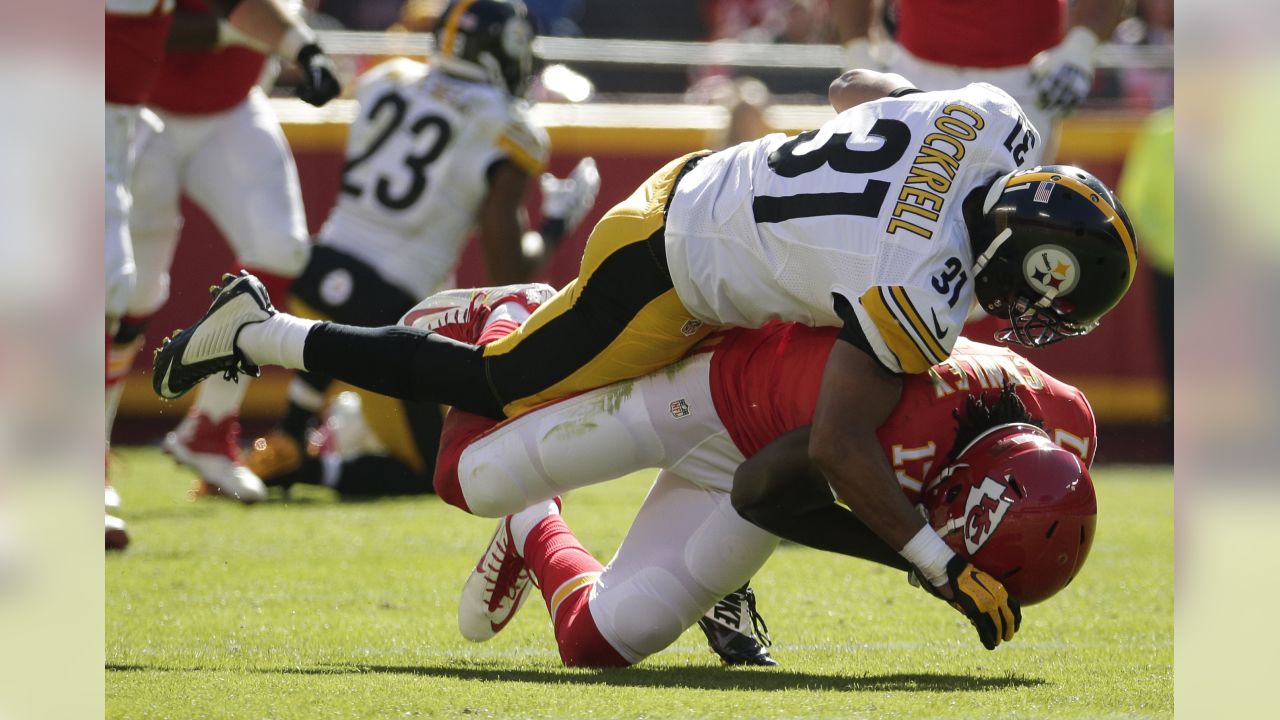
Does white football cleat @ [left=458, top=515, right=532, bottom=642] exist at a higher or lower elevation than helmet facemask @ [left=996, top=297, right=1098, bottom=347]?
lower

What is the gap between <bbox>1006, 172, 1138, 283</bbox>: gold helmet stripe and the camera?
2.85 m

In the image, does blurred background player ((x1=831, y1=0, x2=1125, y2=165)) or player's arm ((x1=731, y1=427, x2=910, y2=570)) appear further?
blurred background player ((x1=831, y1=0, x2=1125, y2=165))

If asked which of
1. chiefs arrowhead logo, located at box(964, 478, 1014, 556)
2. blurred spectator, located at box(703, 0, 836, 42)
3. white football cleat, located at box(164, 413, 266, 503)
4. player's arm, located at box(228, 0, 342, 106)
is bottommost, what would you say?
white football cleat, located at box(164, 413, 266, 503)

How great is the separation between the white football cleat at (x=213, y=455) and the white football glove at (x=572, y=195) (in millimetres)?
1491

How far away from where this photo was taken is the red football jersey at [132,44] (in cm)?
441

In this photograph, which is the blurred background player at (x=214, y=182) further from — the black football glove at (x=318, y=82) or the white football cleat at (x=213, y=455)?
the black football glove at (x=318, y=82)

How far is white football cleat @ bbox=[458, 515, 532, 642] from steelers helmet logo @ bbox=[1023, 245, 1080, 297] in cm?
121

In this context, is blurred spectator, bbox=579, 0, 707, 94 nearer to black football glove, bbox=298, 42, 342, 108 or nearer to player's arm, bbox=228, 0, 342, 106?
player's arm, bbox=228, 0, 342, 106

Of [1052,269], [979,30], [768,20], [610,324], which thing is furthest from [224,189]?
[768,20]

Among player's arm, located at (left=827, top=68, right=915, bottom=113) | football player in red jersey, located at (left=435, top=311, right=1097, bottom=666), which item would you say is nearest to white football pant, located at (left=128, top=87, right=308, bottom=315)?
football player in red jersey, located at (left=435, top=311, right=1097, bottom=666)

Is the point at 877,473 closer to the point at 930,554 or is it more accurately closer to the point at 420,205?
the point at 930,554

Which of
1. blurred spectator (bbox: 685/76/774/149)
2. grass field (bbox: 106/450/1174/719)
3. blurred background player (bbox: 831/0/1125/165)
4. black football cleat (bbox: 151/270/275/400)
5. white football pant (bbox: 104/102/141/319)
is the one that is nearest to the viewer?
grass field (bbox: 106/450/1174/719)
